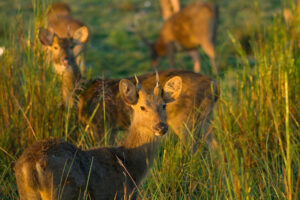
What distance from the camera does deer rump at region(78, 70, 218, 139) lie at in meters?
6.18

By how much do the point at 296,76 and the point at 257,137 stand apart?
780 mm

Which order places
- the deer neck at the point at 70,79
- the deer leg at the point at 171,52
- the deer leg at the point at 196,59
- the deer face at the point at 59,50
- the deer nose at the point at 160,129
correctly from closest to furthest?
the deer nose at the point at 160,129 < the deer neck at the point at 70,79 < the deer face at the point at 59,50 < the deer leg at the point at 196,59 < the deer leg at the point at 171,52

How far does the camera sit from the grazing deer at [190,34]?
1245 cm

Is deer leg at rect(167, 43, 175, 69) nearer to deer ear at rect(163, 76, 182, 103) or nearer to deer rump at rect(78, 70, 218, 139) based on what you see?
deer rump at rect(78, 70, 218, 139)

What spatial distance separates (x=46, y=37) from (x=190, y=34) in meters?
6.54

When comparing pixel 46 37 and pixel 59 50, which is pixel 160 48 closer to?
pixel 59 50

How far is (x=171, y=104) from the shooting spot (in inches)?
245

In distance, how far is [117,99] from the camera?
646 cm

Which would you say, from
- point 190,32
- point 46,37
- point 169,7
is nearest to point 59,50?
point 46,37

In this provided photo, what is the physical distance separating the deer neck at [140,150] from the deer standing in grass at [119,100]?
121cm

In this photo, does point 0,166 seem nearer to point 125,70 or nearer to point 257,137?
point 257,137

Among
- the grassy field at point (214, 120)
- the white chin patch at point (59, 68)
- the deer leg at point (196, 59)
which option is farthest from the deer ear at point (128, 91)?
the deer leg at point (196, 59)

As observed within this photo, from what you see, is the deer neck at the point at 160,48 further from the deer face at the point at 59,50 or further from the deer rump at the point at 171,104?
the deer rump at the point at 171,104

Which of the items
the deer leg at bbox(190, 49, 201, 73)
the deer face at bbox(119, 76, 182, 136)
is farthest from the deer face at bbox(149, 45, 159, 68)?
the deer face at bbox(119, 76, 182, 136)
